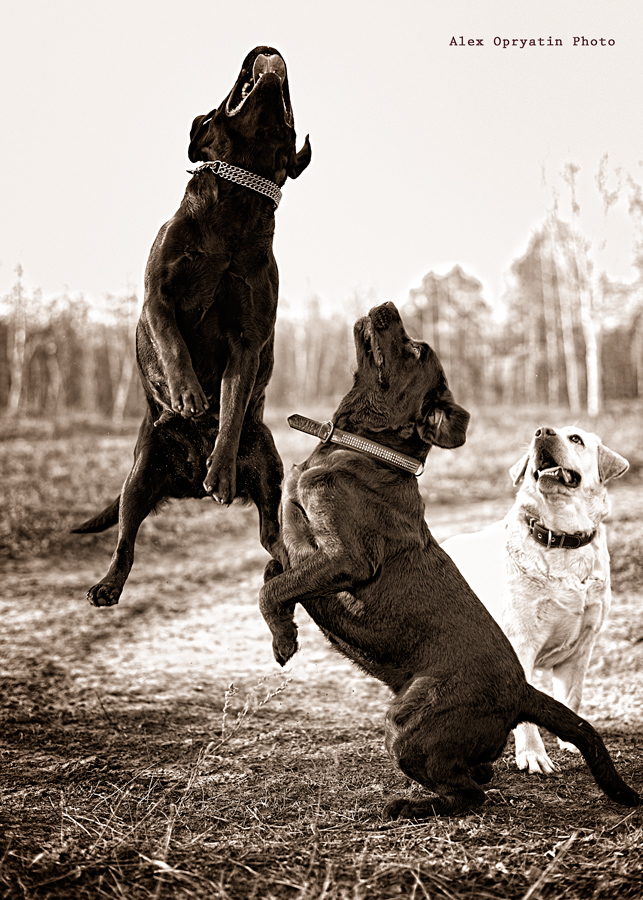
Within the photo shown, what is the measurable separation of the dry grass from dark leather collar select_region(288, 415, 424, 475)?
149cm

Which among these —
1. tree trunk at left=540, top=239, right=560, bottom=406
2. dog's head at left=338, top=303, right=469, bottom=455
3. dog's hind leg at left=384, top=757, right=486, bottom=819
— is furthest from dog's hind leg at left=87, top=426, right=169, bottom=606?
tree trunk at left=540, top=239, right=560, bottom=406

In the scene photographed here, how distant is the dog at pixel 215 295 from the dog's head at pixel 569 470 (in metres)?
2.58

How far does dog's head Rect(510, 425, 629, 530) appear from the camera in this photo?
5145 mm

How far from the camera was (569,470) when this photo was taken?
516cm

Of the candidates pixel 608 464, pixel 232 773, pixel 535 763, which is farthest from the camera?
pixel 608 464

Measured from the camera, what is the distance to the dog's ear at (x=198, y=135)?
3.20 m

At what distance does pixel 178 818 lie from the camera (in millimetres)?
3621

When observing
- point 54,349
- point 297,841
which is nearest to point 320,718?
point 297,841

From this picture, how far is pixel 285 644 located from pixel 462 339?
42.4 metres

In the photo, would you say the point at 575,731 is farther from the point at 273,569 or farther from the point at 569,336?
the point at 569,336

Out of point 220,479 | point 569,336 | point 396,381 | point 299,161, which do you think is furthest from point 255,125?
point 569,336

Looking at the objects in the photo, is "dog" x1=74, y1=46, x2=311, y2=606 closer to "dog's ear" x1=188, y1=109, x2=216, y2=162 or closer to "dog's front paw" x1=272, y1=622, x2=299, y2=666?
"dog's ear" x1=188, y1=109, x2=216, y2=162

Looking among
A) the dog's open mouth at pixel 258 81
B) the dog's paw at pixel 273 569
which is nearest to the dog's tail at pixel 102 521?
the dog's paw at pixel 273 569

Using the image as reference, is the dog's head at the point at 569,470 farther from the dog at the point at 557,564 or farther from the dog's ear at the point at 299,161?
the dog's ear at the point at 299,161
